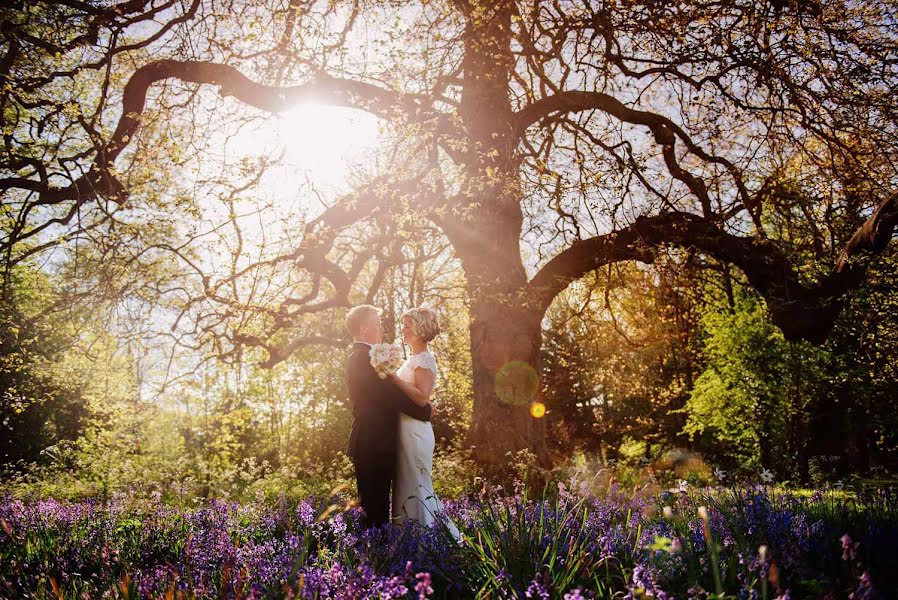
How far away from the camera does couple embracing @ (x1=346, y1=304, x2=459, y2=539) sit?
502 cm

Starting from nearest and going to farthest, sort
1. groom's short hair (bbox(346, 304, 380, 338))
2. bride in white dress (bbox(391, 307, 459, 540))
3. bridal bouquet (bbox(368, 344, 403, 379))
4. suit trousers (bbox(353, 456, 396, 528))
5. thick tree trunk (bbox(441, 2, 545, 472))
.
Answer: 1. bridal bouquet (bbox(368, 344, 403, 379))
2. suit trousers (bbox(353, 456, 396, 528))
3. bride in white dress (bbox(391, 307, 459, 540))
4. groom's short hair (bbox(346, 304, 380, 338))
5. thick tree trunk (bbox(441, 2, 545, 472))

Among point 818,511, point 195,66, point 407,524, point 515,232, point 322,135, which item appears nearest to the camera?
point 407,524

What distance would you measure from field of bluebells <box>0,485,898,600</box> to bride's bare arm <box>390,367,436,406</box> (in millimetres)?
1019

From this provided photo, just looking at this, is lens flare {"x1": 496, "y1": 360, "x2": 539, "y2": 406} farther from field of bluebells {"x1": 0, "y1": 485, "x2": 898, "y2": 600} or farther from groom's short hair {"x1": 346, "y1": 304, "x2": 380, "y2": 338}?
field of bluebells {"x1": 0, "y1": 485, "x2": 898, "y2": 600}

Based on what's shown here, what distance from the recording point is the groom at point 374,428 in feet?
16.4

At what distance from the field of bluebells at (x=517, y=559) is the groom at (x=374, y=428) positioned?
503 mm

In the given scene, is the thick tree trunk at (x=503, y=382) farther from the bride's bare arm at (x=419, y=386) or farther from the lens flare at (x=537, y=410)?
the bride's bare arm at (x=419, y=386)

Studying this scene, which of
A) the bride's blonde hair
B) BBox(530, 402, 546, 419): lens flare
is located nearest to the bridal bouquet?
the bride's blonde hair

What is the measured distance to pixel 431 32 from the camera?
7.38m

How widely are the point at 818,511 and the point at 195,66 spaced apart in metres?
8.74

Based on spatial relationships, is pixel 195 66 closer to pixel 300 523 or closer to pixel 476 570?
pixel 300 523

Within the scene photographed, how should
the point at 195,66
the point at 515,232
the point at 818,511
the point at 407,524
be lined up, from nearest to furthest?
the point at 407,524, the point at 818,511, the point at 195,66, the point at 515,232

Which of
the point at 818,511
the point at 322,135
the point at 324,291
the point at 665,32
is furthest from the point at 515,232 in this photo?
the point at 324,291

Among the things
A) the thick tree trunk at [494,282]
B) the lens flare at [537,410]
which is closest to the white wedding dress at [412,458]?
the thick tree trunk at [494,282]
